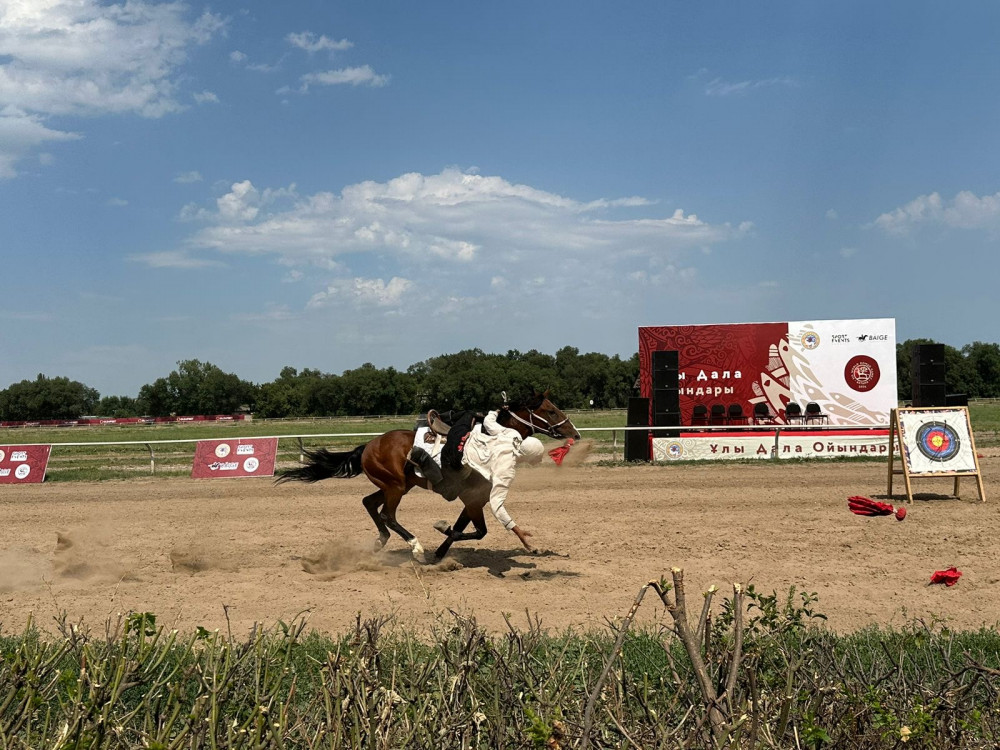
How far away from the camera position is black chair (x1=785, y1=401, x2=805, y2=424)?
2138cm

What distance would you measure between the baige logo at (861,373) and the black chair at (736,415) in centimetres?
281

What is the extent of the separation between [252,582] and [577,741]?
22.2 ft

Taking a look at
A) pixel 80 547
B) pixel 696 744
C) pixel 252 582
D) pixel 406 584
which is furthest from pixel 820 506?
pixel 696 744

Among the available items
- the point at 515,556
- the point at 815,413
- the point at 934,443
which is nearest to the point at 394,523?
the point at 515,556

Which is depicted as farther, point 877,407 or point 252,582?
point 877,407

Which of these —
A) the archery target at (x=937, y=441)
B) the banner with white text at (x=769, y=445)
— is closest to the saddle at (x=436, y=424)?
the archery target at (x=937, y=441)

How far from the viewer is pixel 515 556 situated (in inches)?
392

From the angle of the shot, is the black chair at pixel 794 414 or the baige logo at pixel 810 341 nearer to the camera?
the black chair at pixel 794 414

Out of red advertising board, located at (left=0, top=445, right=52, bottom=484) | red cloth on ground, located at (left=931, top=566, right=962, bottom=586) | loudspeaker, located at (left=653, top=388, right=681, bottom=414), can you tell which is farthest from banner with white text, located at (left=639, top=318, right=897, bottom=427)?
red advertising board, located at (left=0, top=445, right=52, bottom=484)

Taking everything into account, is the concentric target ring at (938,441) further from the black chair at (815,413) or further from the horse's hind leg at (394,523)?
the horse's hind leg at (394,523)

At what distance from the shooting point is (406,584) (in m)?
8.46

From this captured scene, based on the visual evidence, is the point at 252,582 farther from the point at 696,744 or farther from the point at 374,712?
the point at 696,744

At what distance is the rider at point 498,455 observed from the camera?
349 inches

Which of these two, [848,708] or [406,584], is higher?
[848,708]
